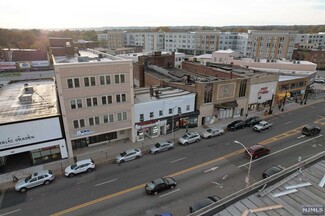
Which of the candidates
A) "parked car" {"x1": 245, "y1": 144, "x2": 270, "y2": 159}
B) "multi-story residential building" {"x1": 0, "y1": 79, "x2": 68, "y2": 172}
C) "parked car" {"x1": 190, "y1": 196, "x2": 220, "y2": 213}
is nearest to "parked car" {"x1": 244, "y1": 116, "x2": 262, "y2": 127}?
"parked car" {"x1": 245, "y1": 144, "x2": 270, "y2": 159}

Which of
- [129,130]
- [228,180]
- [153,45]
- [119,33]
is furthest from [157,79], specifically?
[119,33]

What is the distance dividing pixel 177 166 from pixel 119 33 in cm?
15639

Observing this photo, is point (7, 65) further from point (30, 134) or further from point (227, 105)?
point (227, 105)

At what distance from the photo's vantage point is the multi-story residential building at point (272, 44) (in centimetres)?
9300

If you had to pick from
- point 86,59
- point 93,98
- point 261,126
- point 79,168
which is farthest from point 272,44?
point 79,168

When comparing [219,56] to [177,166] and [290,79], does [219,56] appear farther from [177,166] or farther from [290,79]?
[177,166]

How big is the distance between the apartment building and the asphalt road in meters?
6.78

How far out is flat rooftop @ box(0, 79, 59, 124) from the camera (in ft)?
92.9

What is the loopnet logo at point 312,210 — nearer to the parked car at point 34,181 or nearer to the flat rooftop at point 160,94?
the parked car at point 34,181

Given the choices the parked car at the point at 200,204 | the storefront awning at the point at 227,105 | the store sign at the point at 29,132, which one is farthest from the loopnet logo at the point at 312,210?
the storefront awning at the point at 227,105

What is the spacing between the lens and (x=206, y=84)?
4034 cm

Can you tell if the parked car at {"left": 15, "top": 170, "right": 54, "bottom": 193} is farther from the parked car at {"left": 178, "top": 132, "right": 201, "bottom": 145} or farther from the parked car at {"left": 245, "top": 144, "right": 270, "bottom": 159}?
the parked car at {"left": 245, "top": 144, "right": 270, "bottom": 159}

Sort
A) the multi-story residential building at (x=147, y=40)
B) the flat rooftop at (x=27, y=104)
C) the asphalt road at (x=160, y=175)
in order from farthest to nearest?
the multi-story residential building at (x=147, y=40) < the flat rooftop at (x=27, y=104) < the asphalt road at (x=160, y=175)

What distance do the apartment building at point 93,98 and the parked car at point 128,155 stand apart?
5.11 meters
